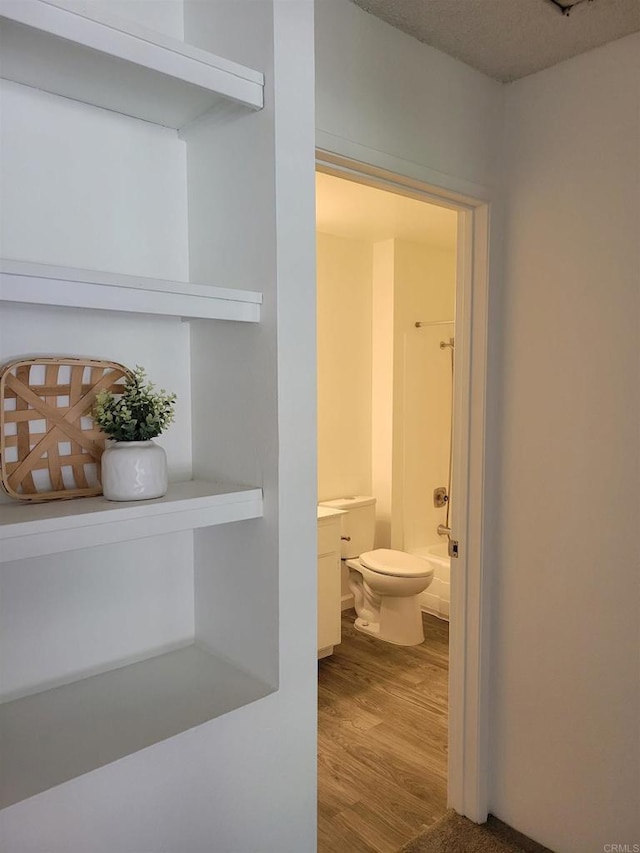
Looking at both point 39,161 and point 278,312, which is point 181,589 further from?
point 39,161

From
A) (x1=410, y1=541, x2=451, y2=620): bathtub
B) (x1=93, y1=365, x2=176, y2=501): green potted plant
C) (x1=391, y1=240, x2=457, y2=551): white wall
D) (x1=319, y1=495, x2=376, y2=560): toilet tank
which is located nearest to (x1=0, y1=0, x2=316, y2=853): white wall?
(x1=93, y1=365, x2=176, y2=501): green potted plant

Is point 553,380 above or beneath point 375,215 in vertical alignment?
beneath

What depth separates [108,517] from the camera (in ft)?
2.93

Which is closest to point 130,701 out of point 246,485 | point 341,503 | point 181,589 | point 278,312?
point 181,589

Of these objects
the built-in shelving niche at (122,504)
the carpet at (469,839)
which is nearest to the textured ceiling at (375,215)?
the built-in shelving niche at (122,504)

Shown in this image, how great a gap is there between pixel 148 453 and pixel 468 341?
137 cm

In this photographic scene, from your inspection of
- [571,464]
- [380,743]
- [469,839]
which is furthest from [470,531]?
[380,743]

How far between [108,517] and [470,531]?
147 cm

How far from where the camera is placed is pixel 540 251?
6.41 ft

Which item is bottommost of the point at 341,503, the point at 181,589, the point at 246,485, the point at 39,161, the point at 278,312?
the point at 341,503

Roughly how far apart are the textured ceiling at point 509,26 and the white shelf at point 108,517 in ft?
4.46

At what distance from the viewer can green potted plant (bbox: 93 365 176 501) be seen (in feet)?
3.19

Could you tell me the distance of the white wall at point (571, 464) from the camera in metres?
1.77

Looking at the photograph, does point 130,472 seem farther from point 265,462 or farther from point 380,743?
point 380,743
